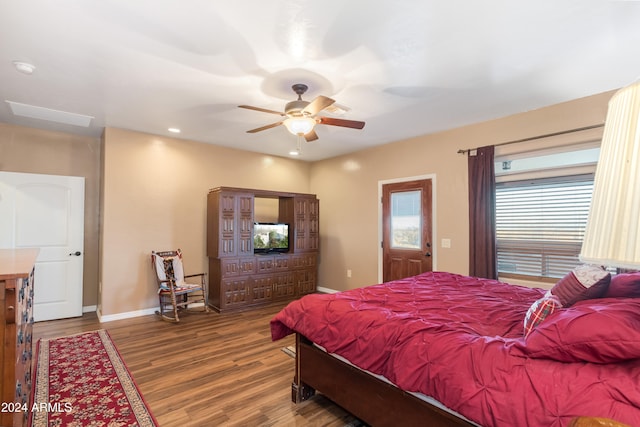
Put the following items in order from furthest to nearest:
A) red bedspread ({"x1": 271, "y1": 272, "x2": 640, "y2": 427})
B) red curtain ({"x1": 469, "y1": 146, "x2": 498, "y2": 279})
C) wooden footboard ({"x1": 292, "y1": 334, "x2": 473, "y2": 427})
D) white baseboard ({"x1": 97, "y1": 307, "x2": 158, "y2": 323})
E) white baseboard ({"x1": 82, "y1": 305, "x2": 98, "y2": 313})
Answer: white baseboard ({"x1": 82, "y1": 305, "x2": 98, "y2": 313}) → white baseboard ({"x1": 97, "y1": 307, "x2": 158, "y2": 323}) → red curtain ({"x1": 469, "y1": 146, "x2": 498, "y2": 279}) → wooden footboard ({"x1": 292, "y1": 334, "x2": 473, "y2": 427}) → red bedspread ({"x1": 271, "y1": 272, "x2": 640, "y2": 427})

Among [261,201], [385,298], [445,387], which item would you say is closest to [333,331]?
[385,298]

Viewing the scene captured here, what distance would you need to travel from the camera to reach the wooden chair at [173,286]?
14.3ft

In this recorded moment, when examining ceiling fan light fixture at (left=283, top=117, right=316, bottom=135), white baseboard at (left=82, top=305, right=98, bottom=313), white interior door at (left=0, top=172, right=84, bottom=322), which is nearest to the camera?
ceiling fan light fixture at (left=283, top=117, right=316, bottom=135)

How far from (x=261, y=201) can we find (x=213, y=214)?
43.3 inches

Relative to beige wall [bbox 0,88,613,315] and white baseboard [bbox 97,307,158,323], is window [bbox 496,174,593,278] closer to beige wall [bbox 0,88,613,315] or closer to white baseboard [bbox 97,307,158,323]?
beige wall [bbox 0,88,613,315]

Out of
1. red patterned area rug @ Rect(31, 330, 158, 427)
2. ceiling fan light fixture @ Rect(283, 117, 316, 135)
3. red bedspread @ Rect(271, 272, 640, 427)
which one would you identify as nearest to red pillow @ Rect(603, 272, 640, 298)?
red bedspread @ Rect(271, 272, 640, 427)

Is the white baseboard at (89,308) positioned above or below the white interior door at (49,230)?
below

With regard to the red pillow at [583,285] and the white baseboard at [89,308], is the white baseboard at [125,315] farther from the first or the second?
the red pillow at [583,285]

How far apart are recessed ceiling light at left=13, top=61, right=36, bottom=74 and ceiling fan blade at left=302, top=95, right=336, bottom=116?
2367mm

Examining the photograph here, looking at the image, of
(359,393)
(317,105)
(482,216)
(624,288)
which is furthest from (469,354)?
(482,216)

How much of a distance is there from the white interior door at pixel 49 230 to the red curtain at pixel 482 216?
18.2 ft

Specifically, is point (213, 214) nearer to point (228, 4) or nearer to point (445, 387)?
point (228, 4)

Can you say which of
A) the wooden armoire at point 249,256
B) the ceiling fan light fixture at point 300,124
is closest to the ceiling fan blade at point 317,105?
the ceiling fan light fixture at point 300,124

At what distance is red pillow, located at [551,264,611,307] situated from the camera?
1.72m
